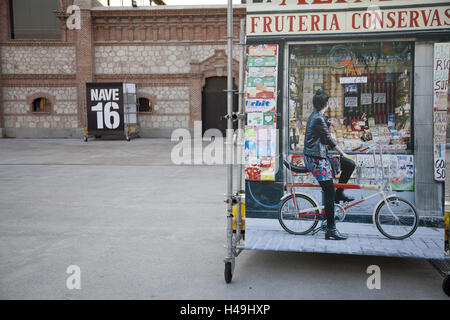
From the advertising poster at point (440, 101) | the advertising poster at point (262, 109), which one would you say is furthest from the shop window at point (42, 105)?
the advertising poster at point (440, 101)

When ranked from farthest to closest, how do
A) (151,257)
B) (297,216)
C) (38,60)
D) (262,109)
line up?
1. (38,60)
2. (151,257)
3. (297,216)
4. (262,109)

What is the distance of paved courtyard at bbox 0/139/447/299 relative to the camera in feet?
14.5

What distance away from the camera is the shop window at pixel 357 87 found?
14.9 ft

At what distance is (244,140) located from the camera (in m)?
4.77

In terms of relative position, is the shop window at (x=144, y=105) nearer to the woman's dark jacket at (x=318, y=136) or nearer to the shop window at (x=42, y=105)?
the shop window at (x=42, y=105)

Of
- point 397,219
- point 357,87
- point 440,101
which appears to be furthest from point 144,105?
point 440,101

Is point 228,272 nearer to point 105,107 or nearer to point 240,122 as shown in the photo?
point 240,122

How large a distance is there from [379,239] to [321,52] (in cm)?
200

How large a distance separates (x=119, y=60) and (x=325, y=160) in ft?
80.0

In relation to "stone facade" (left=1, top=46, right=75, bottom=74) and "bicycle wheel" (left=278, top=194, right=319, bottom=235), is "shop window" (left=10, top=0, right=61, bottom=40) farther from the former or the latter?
"bicycle wheel" (left=278, top=194, right=319, bottom=235)

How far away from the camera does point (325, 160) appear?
184 inches

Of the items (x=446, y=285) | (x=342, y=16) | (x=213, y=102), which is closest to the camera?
(x=446, y=285)

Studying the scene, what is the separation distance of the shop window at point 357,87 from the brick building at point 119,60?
880 inches

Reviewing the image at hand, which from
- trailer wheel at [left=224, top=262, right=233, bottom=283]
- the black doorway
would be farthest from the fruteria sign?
the black doorway
